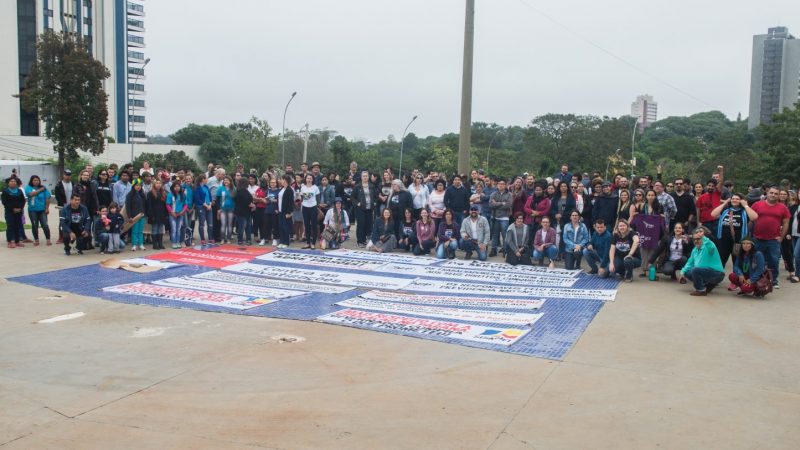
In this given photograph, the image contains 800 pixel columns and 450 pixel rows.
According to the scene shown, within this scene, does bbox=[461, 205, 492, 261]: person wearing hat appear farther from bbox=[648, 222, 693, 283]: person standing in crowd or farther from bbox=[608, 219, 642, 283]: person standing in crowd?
bbox=[648, 222, 693, 283]: person standing in crowd

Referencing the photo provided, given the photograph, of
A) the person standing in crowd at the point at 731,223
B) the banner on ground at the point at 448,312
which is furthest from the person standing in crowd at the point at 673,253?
the banner on ground at the point at 448,312

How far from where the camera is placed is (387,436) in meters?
4.88

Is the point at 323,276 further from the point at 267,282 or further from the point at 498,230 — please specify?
the point at 498,230

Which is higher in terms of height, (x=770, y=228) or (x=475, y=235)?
(x=770, y=228)

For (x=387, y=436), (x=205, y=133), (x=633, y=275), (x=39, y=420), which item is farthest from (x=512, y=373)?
(x=205, y=133)

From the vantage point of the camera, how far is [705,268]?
1014cm

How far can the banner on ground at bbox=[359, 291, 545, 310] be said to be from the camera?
939cm

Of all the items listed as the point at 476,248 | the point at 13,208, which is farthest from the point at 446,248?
the point at 13,208

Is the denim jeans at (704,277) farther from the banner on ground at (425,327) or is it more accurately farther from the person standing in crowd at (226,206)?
the person standing in crowd at (226,206)

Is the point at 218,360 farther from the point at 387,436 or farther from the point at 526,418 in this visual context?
the point at 526,418

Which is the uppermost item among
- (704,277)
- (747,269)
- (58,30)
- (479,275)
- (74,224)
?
(58,30)

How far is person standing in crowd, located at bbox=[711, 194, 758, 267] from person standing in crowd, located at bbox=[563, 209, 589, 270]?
2.21 m

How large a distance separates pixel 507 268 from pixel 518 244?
2.50 feet

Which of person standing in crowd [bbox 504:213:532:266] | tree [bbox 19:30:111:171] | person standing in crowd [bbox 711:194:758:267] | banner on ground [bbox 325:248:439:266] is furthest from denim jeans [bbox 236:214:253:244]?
tree [bbox 19:30:111:171]
